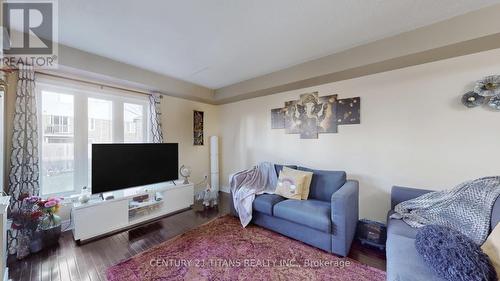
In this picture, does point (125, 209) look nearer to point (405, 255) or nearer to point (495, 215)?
point (405, 255)

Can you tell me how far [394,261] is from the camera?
1.22 metres

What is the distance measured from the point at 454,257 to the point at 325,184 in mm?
1480

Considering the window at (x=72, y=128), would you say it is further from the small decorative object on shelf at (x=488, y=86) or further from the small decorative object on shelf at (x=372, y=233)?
the small decorative object on shelf at (x=488, y=86)

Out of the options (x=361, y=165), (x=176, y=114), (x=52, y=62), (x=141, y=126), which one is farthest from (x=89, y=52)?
(x=361, y=165)

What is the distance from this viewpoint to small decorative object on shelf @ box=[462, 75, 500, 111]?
1746mm

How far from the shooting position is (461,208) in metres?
1.55

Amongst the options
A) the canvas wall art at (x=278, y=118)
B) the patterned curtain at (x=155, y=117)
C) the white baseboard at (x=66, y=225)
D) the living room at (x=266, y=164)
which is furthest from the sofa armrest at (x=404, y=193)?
the white baseboard at (x=66, y=225)

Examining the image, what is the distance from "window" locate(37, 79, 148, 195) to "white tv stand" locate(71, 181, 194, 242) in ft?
1.80

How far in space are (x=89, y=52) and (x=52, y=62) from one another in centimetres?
38

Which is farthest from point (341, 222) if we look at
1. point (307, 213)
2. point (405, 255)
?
point (405, 255)

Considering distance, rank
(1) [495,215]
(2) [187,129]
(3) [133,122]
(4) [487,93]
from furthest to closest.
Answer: (2) [187,129], (3) [133,122], (4) [487,93], (1) [495,215]

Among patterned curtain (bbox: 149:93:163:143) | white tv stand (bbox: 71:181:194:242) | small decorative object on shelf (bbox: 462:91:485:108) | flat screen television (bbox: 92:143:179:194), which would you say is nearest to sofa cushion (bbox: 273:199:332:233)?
white tv stand (bbox: 71:181:194:242)

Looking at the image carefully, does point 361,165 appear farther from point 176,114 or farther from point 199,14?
point 176,114

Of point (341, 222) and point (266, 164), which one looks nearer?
point (341, 222)
